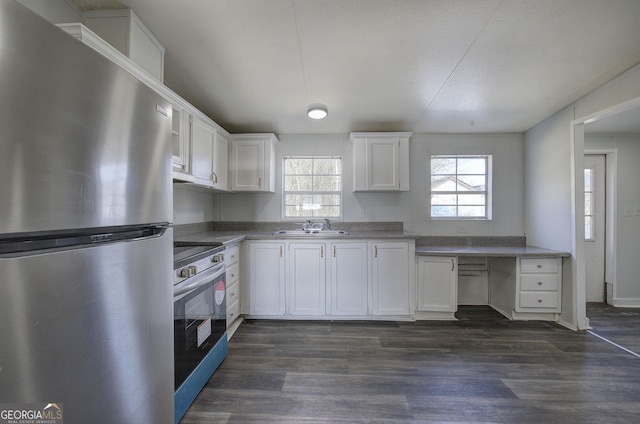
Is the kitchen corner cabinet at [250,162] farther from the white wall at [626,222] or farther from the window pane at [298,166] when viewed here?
the white wall at [626,222]

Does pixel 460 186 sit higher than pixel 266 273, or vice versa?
pixel 460 186

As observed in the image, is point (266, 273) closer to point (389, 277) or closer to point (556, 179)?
point (389, 277)

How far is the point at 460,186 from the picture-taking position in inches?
138

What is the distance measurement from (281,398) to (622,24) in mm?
3199

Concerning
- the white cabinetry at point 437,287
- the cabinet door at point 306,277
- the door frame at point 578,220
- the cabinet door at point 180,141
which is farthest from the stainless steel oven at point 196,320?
the door frame at point 578,220

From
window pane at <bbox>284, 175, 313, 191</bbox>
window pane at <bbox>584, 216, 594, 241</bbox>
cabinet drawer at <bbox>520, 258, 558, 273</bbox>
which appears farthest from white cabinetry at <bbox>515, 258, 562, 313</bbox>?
window pane at <bbox>284, 175, 313, 191</bbox>

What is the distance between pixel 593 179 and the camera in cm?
335

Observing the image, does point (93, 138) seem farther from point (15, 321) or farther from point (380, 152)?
point (380, 152)

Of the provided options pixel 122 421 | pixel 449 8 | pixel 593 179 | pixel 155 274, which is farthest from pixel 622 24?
pixel 122 421

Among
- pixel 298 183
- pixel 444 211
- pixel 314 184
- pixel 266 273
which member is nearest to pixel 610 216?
pixel 444 211

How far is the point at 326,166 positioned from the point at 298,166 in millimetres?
397

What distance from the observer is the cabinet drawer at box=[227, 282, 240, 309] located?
251 cm

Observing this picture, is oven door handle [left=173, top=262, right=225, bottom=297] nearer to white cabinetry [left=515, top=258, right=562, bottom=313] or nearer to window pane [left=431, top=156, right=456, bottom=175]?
window pane [left=431, top=156, right=456, bottom=175]

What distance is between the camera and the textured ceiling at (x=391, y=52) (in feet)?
4.65
